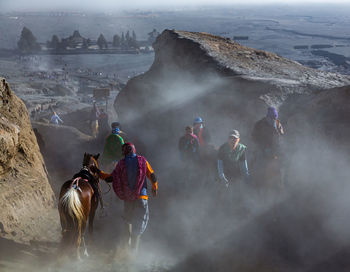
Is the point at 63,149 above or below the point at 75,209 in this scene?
below

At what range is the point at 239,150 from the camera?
24.5 ft

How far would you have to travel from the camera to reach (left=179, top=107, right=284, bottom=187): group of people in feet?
24.5

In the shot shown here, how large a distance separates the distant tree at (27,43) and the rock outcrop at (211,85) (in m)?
97.2

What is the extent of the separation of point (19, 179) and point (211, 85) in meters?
7.04

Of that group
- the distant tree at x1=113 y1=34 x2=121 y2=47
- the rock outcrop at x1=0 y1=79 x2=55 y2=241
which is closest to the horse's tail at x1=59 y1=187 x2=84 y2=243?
the rock outcrop at x1=0 y1=79 x2=55 y2=241

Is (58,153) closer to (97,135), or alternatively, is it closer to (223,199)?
(97,135)

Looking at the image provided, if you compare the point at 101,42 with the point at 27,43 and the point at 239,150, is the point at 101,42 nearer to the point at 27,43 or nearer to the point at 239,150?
the point at 27,43

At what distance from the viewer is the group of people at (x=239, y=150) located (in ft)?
24.5

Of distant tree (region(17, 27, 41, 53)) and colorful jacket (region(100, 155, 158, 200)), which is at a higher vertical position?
colorful jacket (region(100, 155, 158, 200))

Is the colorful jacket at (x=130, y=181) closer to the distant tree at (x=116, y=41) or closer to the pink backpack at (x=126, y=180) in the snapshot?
the pink backpack at (x=126, y=180)

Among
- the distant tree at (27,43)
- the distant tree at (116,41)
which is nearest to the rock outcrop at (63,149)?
the distant tree at (27,43)

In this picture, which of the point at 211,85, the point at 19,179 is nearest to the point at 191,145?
the point at 19,179

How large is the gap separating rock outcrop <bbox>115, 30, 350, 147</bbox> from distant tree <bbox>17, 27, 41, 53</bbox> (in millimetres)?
97232

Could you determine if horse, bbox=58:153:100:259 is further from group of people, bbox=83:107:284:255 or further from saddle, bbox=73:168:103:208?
group of people, bbox=83:107:284:255
